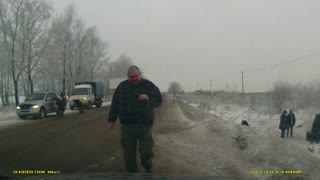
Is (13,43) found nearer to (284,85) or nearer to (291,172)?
(284,85)

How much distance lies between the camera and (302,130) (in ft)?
77.2

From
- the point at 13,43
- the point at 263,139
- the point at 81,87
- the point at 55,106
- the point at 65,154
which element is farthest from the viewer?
the point at 81,87

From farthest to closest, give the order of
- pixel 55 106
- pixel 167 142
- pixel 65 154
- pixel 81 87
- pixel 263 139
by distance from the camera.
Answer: pixel 81 87 < pixel 55 106 < pixel 167 142 < pixel 263 139 < pixel 65 154

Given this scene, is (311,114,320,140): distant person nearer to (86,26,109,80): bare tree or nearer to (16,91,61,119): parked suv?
(16,91,61,119): parked suv

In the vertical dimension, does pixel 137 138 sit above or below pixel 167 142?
above

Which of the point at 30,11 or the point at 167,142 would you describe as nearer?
the point at 167,142

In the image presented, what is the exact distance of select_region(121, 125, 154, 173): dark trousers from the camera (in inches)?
279

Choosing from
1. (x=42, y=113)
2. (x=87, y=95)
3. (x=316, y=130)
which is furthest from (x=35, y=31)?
(x=316, y=130)

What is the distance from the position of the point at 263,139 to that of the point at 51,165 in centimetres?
653

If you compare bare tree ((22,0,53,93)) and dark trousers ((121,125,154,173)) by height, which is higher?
bare tree ((22,0,53,93))

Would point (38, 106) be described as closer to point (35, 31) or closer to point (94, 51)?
point (35, 31)

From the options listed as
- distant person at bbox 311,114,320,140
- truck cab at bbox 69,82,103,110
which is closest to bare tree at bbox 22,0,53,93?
truck cab at bbox 69,82,103,110

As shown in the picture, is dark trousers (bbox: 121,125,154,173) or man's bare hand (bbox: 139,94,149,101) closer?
man's bare hand (bbox: 139,94,149,101)

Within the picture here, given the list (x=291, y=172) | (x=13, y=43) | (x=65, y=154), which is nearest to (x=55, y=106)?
(x=13, y=43)
